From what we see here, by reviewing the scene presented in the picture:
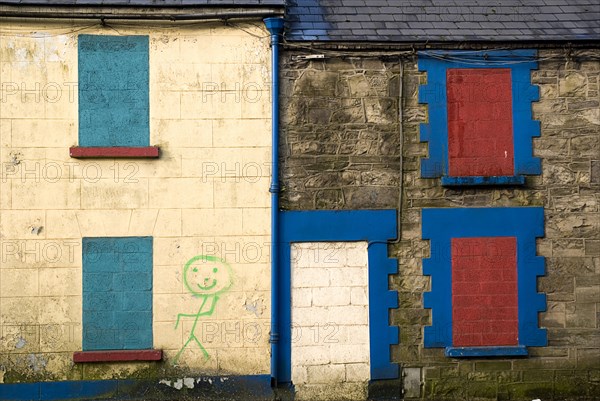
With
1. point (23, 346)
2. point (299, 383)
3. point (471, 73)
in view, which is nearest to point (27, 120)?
point (23, 346)

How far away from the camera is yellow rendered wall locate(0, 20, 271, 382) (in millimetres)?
8164

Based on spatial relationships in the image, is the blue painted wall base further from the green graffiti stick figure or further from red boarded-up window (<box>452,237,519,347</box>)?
red boarded-up window (<box>452,237,519,347</box>)

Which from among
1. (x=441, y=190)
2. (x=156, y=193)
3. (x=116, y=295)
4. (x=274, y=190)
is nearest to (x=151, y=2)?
(x=156, y=193)

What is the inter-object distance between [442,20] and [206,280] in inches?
162

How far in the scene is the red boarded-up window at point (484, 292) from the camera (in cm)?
844

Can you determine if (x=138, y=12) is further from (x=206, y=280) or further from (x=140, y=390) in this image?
(x=140, y=390)

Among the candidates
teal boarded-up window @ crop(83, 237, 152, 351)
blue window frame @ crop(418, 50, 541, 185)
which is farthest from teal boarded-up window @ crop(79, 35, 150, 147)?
blue window frame @ crop(418, 50, 541, 185)

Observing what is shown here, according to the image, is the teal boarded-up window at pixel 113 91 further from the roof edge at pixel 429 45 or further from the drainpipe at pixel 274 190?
the roof edge at pixel 429 45

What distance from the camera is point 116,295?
26.9 ft

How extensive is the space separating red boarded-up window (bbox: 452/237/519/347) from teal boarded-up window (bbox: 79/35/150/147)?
3.79 metres

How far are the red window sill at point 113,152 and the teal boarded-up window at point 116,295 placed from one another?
0.91 metres

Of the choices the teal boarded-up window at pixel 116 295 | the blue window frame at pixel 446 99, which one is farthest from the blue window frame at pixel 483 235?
the teal boarded-up window at pixel 116 295

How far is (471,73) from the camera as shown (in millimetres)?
8594

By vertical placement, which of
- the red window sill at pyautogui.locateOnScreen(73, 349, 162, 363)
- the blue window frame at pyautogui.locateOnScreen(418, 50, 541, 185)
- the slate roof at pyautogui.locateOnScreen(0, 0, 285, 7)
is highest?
the slate roof at pyautogui.locateOnScreen(0, 0, 285, 7)
